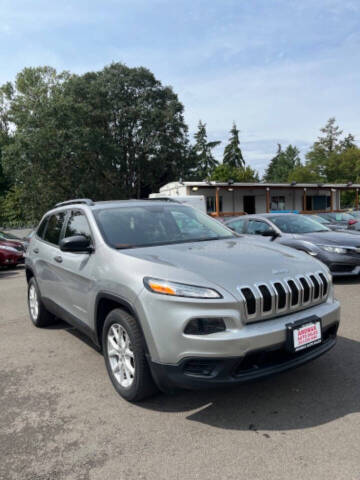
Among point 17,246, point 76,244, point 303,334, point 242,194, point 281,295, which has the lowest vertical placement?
point 17,246

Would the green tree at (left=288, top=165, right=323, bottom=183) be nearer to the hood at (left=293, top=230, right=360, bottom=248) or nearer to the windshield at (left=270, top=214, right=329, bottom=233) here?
the windshield at (left=270, top=214, right=329, bottom=233)

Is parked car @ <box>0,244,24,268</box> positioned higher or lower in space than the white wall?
lower

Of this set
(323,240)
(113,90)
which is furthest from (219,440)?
(113,90)

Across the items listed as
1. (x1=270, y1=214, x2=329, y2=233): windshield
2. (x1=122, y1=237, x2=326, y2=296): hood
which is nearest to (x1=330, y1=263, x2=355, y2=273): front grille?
(x1=270, y1=214, x2=329, y2=233): windshield

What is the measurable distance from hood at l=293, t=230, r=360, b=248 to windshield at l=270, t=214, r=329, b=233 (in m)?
0.34

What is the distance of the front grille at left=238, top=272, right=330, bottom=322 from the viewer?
8.84 feet

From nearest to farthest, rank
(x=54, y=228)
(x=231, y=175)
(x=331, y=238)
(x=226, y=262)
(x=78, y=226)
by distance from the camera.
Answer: (x=226, y=262), (x=78, y=226), (x=54, y=228), (x=331, y=238), (x=231, y=175)

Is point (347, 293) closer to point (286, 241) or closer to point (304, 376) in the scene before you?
point (286, 241)

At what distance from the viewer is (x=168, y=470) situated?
231 centimetres

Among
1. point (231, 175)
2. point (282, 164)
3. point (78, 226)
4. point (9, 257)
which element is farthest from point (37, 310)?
point (282, 164)

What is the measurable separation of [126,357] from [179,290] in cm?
86

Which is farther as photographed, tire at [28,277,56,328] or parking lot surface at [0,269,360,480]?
tire at [28,277,56,328]

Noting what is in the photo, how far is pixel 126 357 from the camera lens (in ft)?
10.3

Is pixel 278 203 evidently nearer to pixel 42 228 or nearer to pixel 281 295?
pixel 42 228
